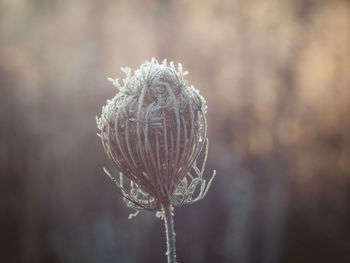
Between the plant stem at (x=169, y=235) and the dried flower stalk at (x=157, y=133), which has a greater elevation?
the dried flower stalk at (x=157, y=133)

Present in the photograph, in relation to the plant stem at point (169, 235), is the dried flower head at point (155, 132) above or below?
above

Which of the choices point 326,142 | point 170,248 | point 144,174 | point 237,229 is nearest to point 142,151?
point 144,174

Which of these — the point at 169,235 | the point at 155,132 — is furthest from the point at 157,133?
the point at 169,235

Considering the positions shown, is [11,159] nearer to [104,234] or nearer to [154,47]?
[104,234]

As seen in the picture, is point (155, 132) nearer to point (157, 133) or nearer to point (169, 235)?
point (157, 133)

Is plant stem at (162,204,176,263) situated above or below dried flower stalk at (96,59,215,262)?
below
